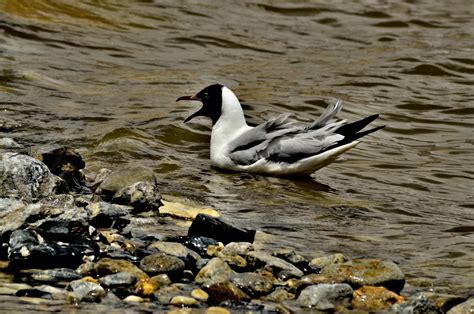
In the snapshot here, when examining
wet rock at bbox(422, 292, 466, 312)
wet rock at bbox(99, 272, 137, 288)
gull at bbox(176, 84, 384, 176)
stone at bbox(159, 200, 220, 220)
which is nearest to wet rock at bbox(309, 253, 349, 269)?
wet rock at bbox(422, 292, 466, 312)

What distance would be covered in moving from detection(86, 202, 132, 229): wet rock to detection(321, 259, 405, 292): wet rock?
1.37m

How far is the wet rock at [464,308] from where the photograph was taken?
5.75 meters

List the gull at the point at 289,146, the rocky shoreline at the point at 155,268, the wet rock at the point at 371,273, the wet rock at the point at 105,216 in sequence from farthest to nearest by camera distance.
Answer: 1. the gull at the point at 289,146
2. the wet rock at the point at 105,216
3. the wet rock at the point at 371,273
4. the rocky shoreline at the point at 155,268

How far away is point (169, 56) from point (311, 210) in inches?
264

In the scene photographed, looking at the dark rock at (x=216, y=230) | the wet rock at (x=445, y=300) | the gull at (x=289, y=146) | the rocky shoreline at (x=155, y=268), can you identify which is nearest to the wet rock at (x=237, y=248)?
the rocky shoreline at (x=155, y=268)

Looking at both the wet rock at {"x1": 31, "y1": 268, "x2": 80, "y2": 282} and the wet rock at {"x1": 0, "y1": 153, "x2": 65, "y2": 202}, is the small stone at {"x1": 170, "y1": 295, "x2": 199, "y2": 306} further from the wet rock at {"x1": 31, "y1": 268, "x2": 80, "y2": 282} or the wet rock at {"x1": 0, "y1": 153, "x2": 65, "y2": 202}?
the wet rock at {"x1": 0, "y1": 153, "x2": 65, "y2": 202}

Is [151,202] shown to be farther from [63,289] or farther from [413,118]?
[413,118]

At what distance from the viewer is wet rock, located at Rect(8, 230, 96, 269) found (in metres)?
5.99

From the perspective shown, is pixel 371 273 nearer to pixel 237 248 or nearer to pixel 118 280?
pixel 237 248

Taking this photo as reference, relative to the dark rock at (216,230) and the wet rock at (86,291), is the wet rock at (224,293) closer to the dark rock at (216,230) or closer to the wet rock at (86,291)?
the wet rock at (86,291)

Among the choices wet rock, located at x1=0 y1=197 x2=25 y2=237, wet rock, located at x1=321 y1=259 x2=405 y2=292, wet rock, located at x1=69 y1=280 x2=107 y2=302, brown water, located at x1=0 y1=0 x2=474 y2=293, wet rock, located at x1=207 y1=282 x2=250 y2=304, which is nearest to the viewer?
wet rock, located at x1=69 y1=280 x2=107 y2=302

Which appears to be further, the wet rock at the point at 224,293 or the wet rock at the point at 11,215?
the wet rock at the point at 11,215

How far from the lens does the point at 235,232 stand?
6.87m

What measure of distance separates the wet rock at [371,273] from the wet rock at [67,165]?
94.5 inches
